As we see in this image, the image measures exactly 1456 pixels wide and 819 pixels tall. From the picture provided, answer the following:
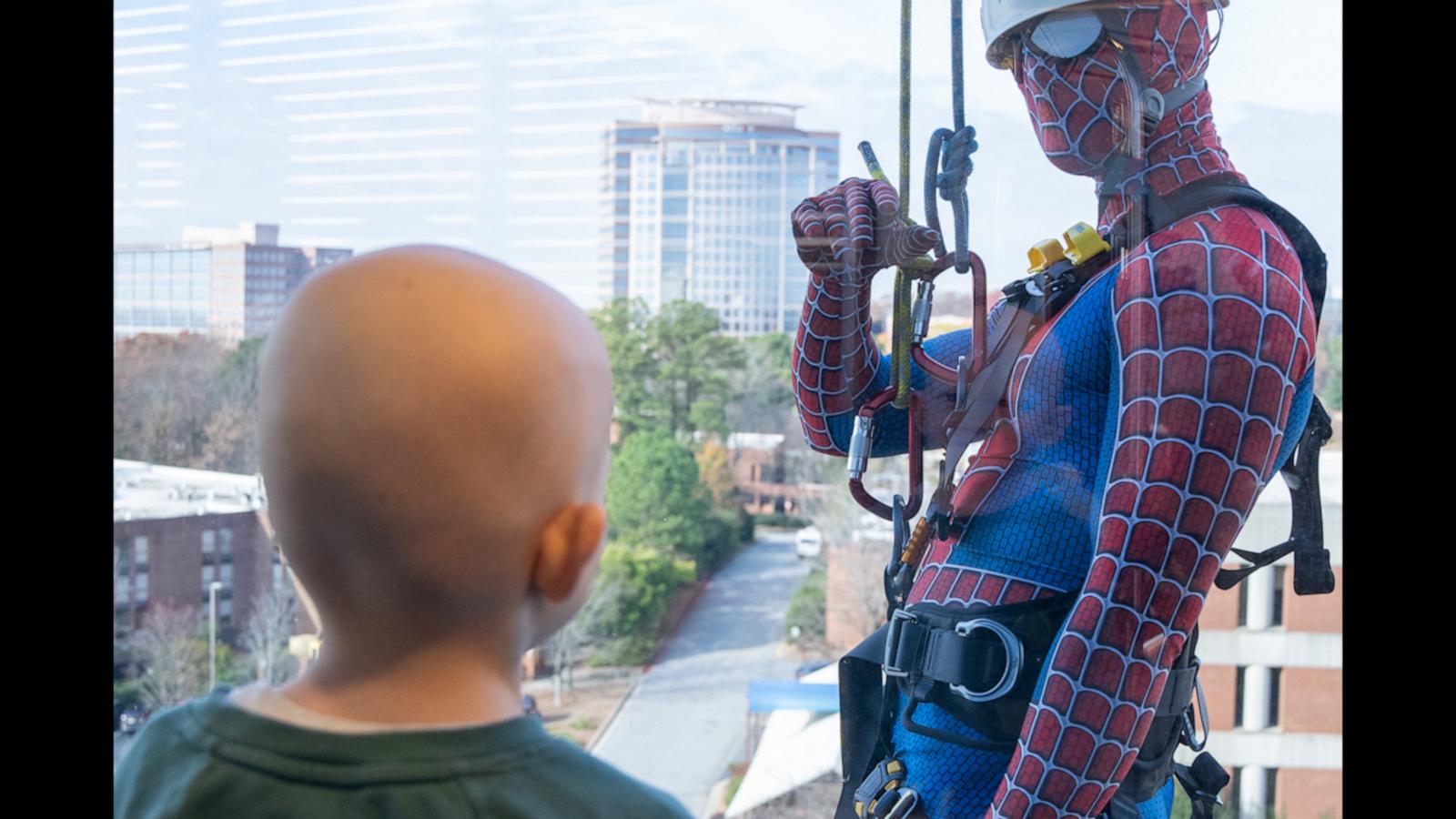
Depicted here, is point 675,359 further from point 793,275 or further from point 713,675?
point 713,675

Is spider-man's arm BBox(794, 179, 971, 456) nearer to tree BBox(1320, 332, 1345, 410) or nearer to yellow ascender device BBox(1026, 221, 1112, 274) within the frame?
yellow ascender device BBox(1026, 221, 1112, 274)

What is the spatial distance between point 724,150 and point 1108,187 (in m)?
0.36

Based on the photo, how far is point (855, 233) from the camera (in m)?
1.11

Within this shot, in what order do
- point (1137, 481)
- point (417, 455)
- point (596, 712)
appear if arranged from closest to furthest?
point (417, 455)
point (1137, 481)
point (596, 712)

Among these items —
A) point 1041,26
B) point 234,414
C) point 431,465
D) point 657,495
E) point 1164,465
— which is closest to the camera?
point 431,465

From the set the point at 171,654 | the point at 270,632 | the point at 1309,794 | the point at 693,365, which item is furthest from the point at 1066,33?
the point at 171,654

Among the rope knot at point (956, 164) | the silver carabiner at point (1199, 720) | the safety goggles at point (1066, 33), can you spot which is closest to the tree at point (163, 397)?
the rope knot at point (956, 164)

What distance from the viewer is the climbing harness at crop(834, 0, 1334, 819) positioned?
1062mm

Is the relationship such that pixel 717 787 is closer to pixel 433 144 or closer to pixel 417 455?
pixel 417 455

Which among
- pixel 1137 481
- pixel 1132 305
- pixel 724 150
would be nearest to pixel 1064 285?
pixel 1132 305

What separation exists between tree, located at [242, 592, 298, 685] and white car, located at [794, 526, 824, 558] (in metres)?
0.48

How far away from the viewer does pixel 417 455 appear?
78 cm

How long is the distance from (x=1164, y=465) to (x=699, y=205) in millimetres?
510

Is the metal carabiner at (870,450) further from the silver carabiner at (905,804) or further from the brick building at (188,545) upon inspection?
the brick building at (188,545)
